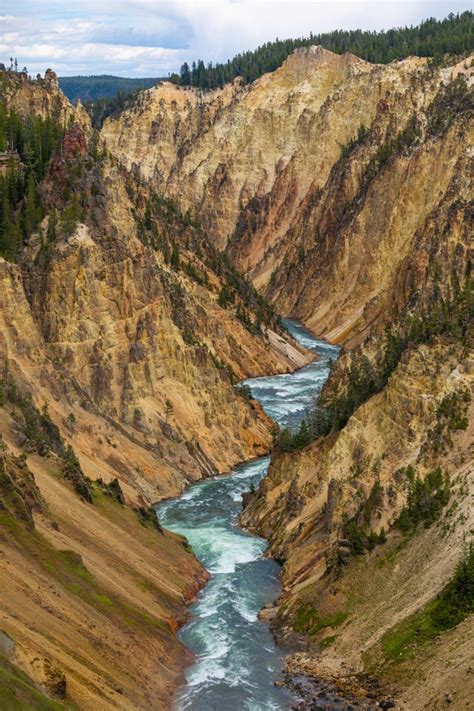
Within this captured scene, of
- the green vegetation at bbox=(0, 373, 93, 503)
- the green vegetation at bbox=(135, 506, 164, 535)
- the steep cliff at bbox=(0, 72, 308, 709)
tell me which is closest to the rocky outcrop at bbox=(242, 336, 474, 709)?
the steep cliff at bbox=(0, 72, 308, 709)

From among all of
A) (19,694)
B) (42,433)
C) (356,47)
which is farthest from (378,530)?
(356,47)

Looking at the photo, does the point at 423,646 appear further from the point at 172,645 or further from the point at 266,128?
the point at 266,128

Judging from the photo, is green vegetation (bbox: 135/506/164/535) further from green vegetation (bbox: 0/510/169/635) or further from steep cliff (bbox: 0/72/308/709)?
green vegetation (bbox: 0/510/169/635)

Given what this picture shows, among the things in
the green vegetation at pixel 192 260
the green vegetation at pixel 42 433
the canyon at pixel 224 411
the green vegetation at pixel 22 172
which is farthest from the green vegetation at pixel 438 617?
the green vegetation at pixel 192 260

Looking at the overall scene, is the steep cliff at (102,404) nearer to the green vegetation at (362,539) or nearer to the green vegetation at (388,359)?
the green vegetation at (362,539)

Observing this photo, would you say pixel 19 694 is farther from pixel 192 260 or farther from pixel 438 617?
pixel 192 260

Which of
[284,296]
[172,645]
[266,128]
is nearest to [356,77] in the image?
[266,128]
